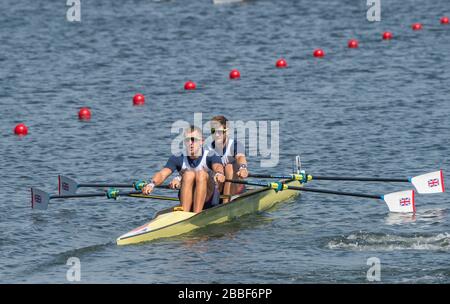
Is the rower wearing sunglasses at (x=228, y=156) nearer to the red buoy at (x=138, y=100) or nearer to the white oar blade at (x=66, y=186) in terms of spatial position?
the white oar blade at (x=66, y=186)

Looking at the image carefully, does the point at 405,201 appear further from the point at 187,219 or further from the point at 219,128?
the point at 187,219

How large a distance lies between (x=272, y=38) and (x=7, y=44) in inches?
506

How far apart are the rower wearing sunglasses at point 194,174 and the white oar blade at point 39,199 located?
10.1 ft

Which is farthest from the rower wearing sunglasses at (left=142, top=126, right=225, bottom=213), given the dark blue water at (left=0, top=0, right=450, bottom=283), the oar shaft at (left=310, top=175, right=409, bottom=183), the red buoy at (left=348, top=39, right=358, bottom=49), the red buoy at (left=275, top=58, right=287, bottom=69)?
the red buoy at (left=348, top=39, right=358, bottom=49)

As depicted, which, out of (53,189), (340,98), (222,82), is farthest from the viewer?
(222,82)

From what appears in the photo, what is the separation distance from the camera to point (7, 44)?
2074 inches

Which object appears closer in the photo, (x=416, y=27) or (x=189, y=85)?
(x=189, y=85)

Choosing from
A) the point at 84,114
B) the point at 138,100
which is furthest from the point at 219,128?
the point at 138,100

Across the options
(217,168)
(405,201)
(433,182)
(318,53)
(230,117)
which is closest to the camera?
(217,168)

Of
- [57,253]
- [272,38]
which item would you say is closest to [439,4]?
[272,38]

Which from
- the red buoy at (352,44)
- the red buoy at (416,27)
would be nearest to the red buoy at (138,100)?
the red buoy at (352,44)

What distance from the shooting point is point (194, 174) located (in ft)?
75.0

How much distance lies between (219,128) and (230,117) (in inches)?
471
